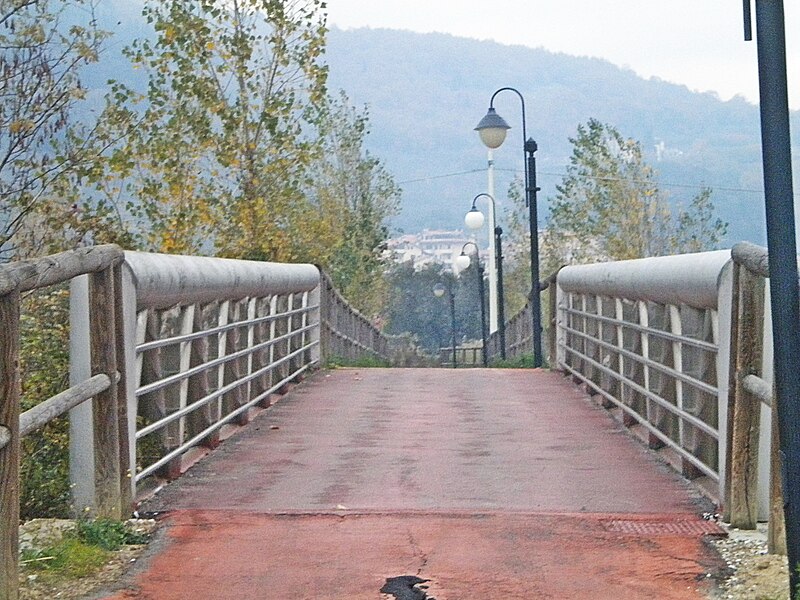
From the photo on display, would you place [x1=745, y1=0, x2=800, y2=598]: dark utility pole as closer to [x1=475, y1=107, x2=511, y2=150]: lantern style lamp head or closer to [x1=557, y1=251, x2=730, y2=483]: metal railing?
[x1=557, y1=251, x2=730, y2=483]: metal railing

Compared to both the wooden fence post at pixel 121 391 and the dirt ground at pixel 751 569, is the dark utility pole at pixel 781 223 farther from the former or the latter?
the wooden fence post at pixel 121 391

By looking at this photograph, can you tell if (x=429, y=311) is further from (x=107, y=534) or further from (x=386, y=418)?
(x=107, y=534)

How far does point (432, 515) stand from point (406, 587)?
3.99 ft

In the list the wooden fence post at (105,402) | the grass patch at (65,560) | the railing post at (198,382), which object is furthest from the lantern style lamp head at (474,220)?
the grass patch at (65,560)

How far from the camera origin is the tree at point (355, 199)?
3441 centimetres

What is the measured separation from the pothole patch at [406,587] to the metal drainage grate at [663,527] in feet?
4.05

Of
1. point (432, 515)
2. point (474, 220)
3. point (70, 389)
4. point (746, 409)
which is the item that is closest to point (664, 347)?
point (746, 409)

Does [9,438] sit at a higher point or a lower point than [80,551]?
higher

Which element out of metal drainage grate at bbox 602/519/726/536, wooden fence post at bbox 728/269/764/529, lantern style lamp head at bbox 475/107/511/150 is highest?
lantern style lamp head at bbox 475/107/511/150

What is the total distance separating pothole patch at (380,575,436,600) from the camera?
15.6ft

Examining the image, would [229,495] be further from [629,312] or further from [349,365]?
[349,365]

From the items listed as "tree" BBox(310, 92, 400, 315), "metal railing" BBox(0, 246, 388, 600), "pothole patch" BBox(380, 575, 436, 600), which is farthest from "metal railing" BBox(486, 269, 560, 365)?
"pothole patch" BBox(380, 575, 436, 600)

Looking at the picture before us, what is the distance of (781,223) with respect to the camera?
3961mm

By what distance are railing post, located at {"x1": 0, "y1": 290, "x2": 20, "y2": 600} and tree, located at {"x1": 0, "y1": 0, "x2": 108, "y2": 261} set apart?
4668 millimetres
